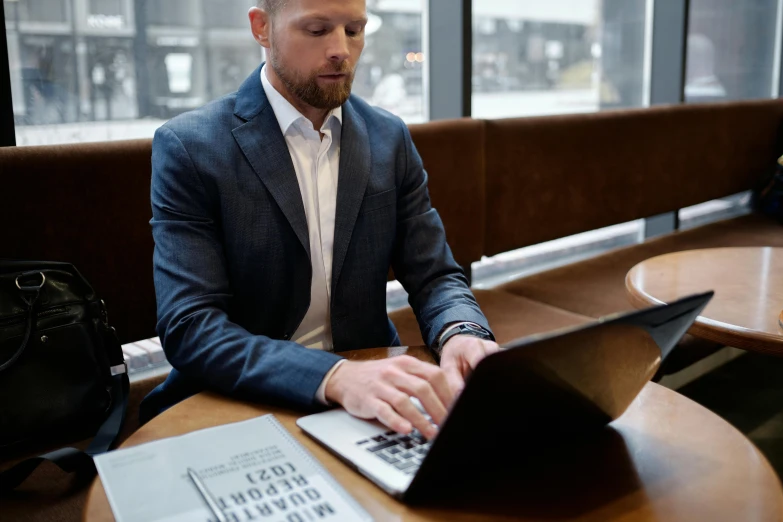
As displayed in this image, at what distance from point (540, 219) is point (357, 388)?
6.82 ft

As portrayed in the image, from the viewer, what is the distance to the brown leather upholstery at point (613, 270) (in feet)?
8.79

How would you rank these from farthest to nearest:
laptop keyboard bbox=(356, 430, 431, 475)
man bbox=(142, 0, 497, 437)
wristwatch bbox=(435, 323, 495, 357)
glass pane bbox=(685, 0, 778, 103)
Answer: glass pane bbox=(685, 0, 778, 103) → wristwatch bbox=(435, 323, 495, 357) → man bbox=(142, 0, 497, 437) → laptop keyboard bbox=(356, 430, 431, 475)

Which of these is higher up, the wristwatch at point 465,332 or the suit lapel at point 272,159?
the suit lapel at point 272,159

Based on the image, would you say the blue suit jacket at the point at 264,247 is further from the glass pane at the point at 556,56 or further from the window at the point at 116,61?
the glass pane at the point at 556,56

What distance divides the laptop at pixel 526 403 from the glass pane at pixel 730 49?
440cm

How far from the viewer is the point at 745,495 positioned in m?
0.84

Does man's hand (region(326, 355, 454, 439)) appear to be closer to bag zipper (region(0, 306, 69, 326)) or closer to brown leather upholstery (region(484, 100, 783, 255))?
bag zipper (region(0, 306, 69, 326))

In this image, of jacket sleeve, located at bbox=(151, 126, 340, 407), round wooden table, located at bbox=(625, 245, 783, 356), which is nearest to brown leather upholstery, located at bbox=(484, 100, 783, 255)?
round wooden table, located at bbox=(625, 245, 783, 356)

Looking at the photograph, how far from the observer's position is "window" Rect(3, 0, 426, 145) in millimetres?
2045

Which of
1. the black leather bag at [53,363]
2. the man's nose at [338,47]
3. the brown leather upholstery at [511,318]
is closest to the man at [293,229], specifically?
the man's nose at [338,47]

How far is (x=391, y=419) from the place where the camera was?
3.04ft

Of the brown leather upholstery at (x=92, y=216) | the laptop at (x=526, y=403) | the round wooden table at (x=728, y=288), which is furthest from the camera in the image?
the brown leather upholstery at (x=92, y=216)

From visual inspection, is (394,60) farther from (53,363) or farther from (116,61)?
(53,363)

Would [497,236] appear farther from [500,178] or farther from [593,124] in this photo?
[593,124]
